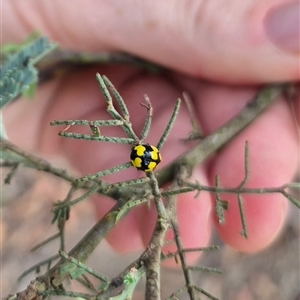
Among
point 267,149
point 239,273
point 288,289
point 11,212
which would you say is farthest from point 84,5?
point 288,289

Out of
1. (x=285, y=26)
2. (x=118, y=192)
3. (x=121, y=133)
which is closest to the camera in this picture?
(x=118, y=192)

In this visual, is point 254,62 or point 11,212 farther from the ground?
point 254,62

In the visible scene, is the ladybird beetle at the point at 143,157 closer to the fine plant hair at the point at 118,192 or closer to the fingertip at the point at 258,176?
the fine plant hair at the point at 118,192

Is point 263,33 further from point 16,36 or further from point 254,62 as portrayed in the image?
point 16,36

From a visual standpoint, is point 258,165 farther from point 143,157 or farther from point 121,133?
point 143,157

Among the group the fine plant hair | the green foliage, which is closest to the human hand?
the fine plant hair

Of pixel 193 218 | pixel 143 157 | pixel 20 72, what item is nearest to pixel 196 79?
pixel 193 218

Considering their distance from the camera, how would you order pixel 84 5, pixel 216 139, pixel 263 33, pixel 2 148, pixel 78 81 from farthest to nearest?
pixel 78 81
pixel 84 5
pixel 263 33
pixel 216 139
pixel 2 148
